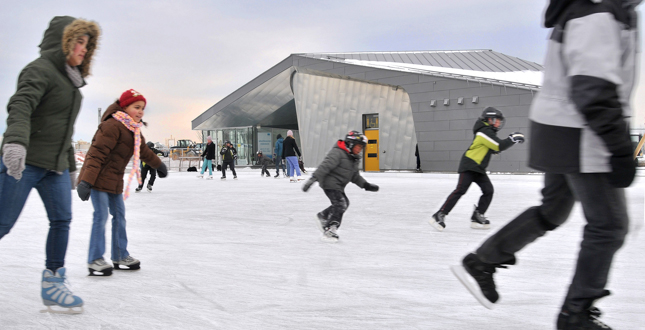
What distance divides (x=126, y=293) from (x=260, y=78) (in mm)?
25521

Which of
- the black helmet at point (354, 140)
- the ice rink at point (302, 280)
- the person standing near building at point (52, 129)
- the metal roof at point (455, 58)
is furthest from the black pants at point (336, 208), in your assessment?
the metal roof at point (455, 58)

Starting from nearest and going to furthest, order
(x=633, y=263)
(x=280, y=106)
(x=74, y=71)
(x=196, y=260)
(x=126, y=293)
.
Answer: (x=74, y=71), (x=126, y=293), (x=633, y=263), (x=196, y=260), (x=280, y=106)

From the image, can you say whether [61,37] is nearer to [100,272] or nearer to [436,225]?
[100,272]

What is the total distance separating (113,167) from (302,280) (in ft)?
4.95

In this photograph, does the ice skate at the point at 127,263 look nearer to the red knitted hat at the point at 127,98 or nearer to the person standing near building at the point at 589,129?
the red knitted hat at the point at 127,98

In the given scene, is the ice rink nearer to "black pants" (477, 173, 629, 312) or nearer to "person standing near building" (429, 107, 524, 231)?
"person standing near building" (429, 107, 524, 231)

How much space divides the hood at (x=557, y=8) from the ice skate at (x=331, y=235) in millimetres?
3019

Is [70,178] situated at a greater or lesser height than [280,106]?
lesser

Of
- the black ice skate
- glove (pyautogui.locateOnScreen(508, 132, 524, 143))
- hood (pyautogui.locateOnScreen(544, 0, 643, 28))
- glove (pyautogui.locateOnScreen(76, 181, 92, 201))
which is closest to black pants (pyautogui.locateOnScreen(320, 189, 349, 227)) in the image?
glove (pyautogui.locateOnScreen(508, 132, 524, 143))

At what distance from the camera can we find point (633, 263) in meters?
3.49

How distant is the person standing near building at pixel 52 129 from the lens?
7.77ft

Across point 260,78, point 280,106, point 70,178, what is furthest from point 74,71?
point 280,106

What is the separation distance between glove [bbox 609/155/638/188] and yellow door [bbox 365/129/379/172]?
71.1 feet

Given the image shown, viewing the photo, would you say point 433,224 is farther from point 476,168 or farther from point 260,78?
point 260,78
